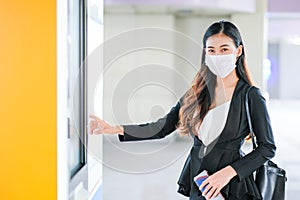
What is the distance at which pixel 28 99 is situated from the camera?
176 centimetres

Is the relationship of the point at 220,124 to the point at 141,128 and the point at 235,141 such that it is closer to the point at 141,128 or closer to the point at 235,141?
the point at 235,141

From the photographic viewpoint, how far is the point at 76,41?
6.66 feet

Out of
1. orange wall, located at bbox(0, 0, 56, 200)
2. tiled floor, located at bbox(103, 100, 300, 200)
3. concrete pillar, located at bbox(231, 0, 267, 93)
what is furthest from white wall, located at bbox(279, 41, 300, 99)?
orange wall, located at bbox(0, 0, 56, 200)

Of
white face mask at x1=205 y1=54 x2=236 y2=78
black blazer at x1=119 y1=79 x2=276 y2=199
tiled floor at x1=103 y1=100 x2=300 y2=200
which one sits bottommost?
tiled floor at x1=103 y1=100 x2=300 y2=200

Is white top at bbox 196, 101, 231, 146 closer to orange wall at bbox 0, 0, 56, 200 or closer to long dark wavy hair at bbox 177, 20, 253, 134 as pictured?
long dark wavy hair at bbox 177, 20, 253, 134

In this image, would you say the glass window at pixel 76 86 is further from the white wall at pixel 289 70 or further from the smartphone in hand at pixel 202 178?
the white wall at pixel 289 70

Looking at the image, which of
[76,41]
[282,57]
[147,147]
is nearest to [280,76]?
[282,57]

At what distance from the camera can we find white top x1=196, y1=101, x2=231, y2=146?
2148 mm

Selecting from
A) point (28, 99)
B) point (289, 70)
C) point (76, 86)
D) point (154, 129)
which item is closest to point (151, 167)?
point (154, 129)

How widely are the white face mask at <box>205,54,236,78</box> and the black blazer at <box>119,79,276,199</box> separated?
79mm

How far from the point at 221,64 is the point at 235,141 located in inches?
14.0

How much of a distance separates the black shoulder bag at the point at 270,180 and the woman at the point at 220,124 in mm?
27

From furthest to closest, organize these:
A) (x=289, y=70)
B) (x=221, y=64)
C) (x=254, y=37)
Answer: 1. (x=289, y=70)
2. (x=254, y=37)
3. (x=221, y=64)

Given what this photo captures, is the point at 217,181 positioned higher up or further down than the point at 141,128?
further down
